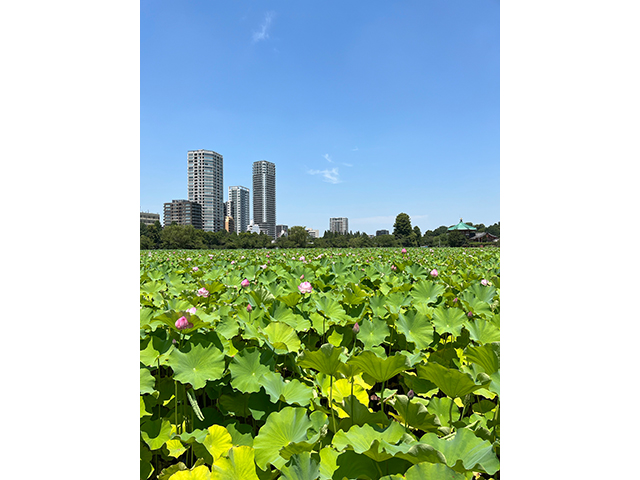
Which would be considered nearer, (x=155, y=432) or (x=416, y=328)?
(x=155, y=432)

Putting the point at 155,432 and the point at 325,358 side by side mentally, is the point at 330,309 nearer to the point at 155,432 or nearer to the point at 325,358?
the point at 325,358

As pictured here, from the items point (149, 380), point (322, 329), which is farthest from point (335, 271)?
point (149, 380)

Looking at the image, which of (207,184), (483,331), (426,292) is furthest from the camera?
(207,184)

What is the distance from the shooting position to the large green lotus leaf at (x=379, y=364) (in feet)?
2.45

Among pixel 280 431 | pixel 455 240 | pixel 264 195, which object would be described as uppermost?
pixel 264 195

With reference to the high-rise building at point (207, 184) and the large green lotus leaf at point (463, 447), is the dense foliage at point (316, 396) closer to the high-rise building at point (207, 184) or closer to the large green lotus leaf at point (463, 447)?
the large green lotus leaf at point (463, 447)

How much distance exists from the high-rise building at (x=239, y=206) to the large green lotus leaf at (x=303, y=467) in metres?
66.0

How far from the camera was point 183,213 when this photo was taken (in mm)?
47781

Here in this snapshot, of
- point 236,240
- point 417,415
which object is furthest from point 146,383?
point 236,240

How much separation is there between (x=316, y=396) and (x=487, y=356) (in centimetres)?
53

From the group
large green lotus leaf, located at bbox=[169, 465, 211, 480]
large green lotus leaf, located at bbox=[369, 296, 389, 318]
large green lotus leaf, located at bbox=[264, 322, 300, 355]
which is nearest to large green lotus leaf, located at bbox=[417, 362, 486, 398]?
large green lotus leaf, located at bbox=[264, 322, 300, 355]

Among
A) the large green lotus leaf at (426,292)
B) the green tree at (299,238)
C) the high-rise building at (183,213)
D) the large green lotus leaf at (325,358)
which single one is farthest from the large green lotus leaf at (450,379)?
the high-rise building at (183,213)
